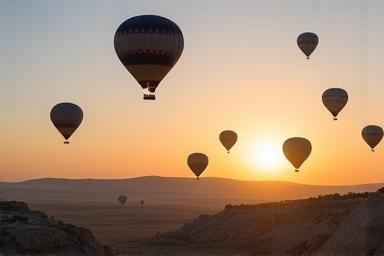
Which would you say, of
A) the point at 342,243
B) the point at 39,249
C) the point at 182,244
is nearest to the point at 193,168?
the point at 182,244

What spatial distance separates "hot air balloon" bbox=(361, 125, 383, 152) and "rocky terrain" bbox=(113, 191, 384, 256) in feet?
74.7

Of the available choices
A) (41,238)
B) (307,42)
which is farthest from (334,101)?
(41,238)

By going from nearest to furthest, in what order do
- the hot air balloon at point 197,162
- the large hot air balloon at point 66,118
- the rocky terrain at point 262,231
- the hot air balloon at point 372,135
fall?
the rocky terrain at point 262,231 < the large hot air balloon at point 66,118 < the hot air balloon at point 372,135 < the hot air balloon at point 197,162

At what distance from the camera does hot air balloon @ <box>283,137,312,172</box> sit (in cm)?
7038

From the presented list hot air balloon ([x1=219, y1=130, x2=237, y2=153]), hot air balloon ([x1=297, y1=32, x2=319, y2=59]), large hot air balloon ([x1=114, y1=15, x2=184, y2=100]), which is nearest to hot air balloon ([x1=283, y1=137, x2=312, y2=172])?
hot air balloon ([x1=297, y1=32, x2=319, y2=59])

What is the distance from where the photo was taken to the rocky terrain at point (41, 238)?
2747 centimetres

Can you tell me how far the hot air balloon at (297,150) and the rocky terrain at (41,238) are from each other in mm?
40583

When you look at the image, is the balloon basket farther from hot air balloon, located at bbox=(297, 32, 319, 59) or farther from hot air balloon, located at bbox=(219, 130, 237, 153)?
hot air balloon, located at bbox=(219, 130, 237, 153)

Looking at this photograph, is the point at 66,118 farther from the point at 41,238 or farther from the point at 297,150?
the point at 41,238

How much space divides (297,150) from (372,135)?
18.2 metres

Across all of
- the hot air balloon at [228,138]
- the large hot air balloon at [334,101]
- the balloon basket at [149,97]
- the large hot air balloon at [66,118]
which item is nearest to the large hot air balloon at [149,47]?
the balloon basket at [149,97]

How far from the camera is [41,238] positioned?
28.1 m

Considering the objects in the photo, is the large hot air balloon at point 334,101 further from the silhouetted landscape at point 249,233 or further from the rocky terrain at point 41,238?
the rocky terrain at point 41,238

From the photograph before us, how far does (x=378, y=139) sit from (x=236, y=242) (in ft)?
112
